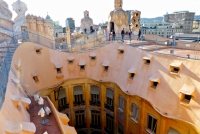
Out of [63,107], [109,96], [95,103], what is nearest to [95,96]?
[95,103]

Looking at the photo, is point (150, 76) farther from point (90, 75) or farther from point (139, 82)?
point (90, 75)

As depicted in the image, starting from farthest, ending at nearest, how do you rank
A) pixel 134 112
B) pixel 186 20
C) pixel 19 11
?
pixel 186 20, pixel 19 11, pixel 134 112

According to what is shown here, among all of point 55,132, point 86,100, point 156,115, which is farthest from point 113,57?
point 55,132

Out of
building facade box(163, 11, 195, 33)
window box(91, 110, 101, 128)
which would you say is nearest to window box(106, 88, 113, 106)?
window box(91, 110, 101, 128)

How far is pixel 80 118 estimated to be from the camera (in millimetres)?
23312

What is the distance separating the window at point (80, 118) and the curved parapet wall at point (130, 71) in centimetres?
543

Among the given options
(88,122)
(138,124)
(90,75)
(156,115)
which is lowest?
(88,122)

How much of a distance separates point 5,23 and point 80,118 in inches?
626

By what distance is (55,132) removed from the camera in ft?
35.1

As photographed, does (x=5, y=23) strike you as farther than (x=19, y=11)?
No

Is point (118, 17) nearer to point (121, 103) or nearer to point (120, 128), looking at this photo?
point (121, 103)

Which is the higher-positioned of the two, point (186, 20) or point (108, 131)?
point (186, 20)

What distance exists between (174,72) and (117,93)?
24.5 ft

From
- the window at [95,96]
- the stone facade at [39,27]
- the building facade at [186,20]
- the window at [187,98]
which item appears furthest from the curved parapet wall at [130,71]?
the building facade at [186,20]
